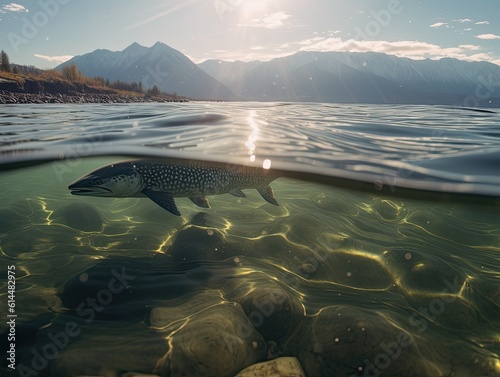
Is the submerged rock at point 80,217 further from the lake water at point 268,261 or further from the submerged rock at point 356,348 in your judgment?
the submerged rock at point 356,348

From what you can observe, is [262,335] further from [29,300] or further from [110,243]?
[110,243]

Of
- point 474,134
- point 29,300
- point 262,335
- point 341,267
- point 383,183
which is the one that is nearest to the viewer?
point 262,335

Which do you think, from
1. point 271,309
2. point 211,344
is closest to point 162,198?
point 271,309

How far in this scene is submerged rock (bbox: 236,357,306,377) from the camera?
3223mm

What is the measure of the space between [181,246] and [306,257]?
2576 millimetres

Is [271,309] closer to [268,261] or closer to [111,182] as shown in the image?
[268,261]

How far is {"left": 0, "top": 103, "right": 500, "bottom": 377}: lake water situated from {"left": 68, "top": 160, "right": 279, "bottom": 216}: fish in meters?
0.89

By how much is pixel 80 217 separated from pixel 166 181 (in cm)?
304

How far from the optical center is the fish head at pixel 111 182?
19.0 ft

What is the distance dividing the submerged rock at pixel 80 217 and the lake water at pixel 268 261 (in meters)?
0.05

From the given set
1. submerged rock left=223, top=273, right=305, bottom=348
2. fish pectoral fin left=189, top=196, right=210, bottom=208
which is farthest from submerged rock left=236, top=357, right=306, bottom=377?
fish pectoral fin left=189, top=196, right=210, bottom=208

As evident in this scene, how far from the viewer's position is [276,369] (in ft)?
10.8

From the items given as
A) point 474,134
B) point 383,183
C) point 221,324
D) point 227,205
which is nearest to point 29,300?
point 221,324

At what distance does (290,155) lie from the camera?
965 cm
